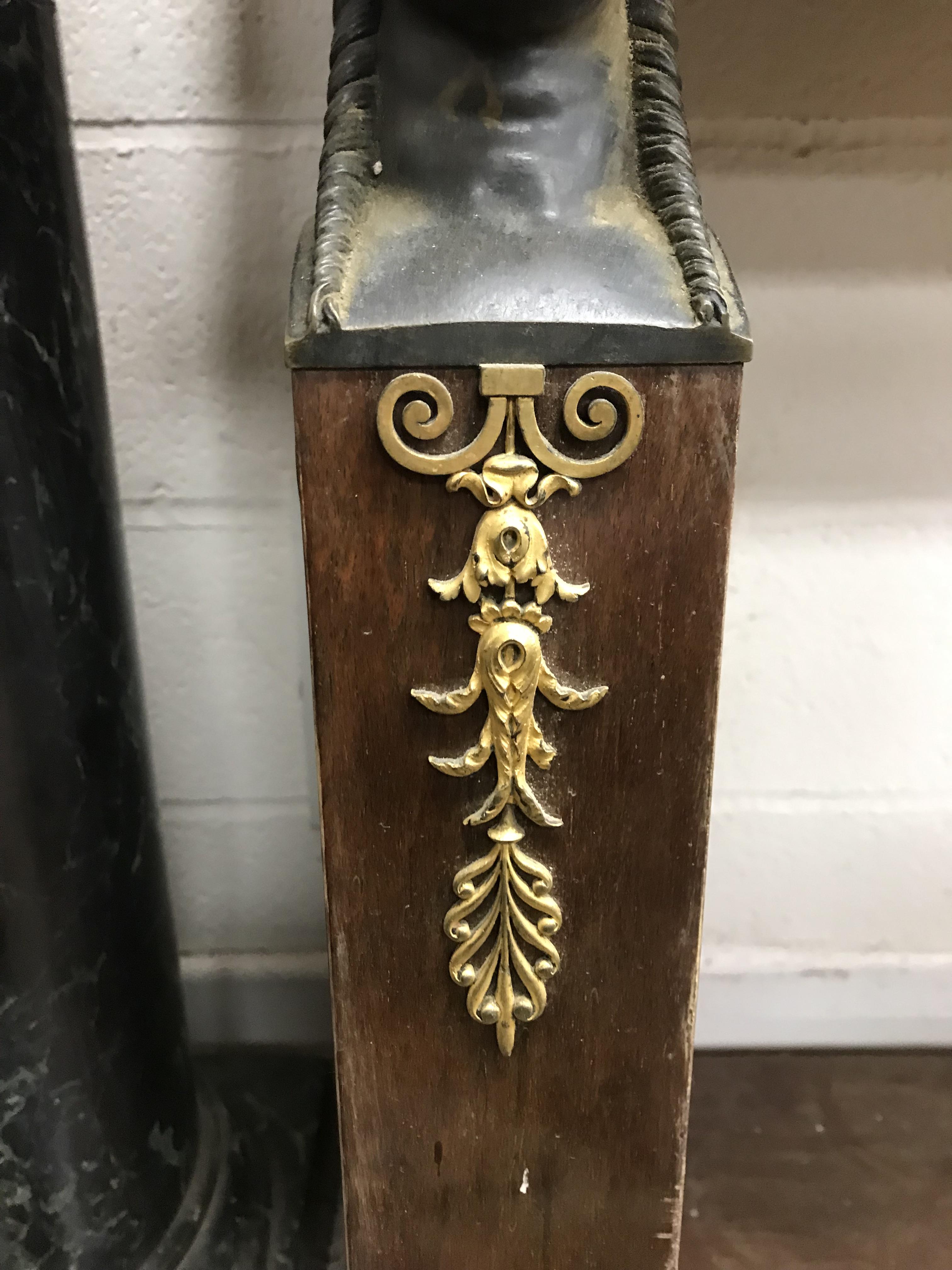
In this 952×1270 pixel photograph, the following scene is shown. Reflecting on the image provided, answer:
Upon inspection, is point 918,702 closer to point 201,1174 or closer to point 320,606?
point 320,606

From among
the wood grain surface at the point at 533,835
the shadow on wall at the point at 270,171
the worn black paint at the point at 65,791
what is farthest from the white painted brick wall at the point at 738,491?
the wood grain surface at the point at 533,835

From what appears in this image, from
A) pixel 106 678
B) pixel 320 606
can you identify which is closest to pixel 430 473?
pixel 320 606

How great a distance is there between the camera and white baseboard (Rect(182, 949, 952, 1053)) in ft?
3.25

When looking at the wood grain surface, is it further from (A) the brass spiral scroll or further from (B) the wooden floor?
(B) the wooden floor

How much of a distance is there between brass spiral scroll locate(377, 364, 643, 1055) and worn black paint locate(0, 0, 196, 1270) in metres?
0.26

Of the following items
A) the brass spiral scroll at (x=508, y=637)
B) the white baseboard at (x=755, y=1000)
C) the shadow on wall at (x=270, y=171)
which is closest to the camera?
the brass spiral scroll at (x=508, y=637)

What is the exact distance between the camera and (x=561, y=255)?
481mm

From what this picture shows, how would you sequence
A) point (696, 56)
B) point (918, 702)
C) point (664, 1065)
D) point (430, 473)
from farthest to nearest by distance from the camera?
point (918, 702)
point (696, 56)
point (664, 1065)
point (430, 473)

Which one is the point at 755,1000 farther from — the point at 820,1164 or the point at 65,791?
the point at 65,791

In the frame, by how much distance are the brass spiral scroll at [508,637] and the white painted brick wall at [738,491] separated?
384 mm

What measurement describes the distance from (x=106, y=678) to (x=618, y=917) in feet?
1.25

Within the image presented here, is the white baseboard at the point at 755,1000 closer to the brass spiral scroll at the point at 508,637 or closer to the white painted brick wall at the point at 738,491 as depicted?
the white painted brick wall at the point at 738,491

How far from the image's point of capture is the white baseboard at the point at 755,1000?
0.99 m

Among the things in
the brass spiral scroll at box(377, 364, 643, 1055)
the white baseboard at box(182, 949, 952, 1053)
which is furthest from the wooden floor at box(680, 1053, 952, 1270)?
the brass spiral scroll at box(377, 364, 643, 1055)
